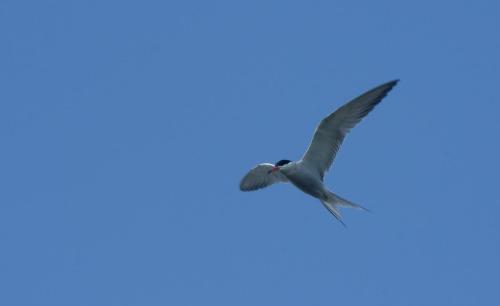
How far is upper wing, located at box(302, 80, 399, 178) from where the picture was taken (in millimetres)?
18953

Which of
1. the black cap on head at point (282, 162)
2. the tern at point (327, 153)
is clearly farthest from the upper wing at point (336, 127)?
the black cap on head at point (282, 162)

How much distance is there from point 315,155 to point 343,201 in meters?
0.96

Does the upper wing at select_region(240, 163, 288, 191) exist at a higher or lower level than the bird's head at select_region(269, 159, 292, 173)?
higher

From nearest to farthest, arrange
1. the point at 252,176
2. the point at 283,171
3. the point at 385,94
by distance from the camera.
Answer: the point at 385,94
the point at 283,171
the point at 252,176

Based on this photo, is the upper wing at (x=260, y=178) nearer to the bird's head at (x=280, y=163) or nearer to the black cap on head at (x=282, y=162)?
the bird's head at (x=280, y=163)

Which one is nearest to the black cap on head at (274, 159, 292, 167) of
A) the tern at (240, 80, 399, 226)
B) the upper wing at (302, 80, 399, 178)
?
the tern at (240, 80, 399, 226)

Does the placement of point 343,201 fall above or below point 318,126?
below

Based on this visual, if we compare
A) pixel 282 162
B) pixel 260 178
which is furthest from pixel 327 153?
pixel 260 178

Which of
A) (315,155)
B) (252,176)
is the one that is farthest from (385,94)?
(252,176)

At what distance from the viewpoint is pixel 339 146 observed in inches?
782

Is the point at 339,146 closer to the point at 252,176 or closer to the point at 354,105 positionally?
the point at 354,105

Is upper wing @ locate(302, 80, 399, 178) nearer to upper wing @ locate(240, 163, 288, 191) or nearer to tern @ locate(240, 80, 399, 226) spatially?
tern @ locate(240, 80, 399, 226)

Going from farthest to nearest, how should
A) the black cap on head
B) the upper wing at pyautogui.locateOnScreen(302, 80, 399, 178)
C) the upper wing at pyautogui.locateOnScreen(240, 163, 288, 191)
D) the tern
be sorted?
the upper wing at pyautogui.locateOnScreen(240, 163, 288, 191)
the black cap on head
the tern
the upper wing at pyautogui.locateOnScreen(302, 80, 399, 178)

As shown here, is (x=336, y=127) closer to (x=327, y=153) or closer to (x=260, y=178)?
(x=327, y=153)
